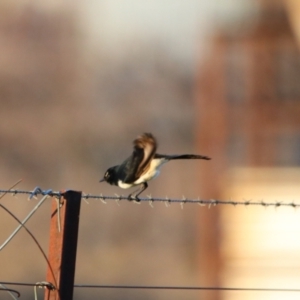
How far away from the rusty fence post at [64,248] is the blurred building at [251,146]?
20.5 ft

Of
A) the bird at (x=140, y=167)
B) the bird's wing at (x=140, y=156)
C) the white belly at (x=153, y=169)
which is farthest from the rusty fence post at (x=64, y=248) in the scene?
the white belly at (x=153, y=169)

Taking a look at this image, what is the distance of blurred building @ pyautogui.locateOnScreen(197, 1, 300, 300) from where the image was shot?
843cm

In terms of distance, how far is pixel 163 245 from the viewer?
35.2 feet

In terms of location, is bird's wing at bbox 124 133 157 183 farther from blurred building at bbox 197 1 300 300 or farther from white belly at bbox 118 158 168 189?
blurred building at bbox 197 1 300 300

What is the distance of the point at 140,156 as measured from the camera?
3432mm

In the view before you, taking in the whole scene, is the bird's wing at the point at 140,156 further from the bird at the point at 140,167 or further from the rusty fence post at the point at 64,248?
the rusty fence post at the point at 64,248

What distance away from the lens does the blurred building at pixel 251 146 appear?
27.7 ft

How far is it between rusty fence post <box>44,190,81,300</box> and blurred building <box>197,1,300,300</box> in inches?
246

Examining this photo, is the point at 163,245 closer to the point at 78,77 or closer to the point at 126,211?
the point at 126,211

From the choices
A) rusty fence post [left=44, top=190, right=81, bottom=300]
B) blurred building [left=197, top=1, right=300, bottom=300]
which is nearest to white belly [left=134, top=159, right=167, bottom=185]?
rusty fence post [left=44, top=190, right=81, bottom=300]

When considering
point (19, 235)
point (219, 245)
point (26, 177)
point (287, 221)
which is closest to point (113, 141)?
point (26, 177)

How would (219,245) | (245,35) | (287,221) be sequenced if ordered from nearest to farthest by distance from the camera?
(287,221) → (219,245) → (245,35)

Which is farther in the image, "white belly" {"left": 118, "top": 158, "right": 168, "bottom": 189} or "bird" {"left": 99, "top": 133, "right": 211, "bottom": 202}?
"white belly" {"left": 118, "top": 158, "right": 168, "bottom": 189}

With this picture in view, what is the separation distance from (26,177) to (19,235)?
1.14 m
